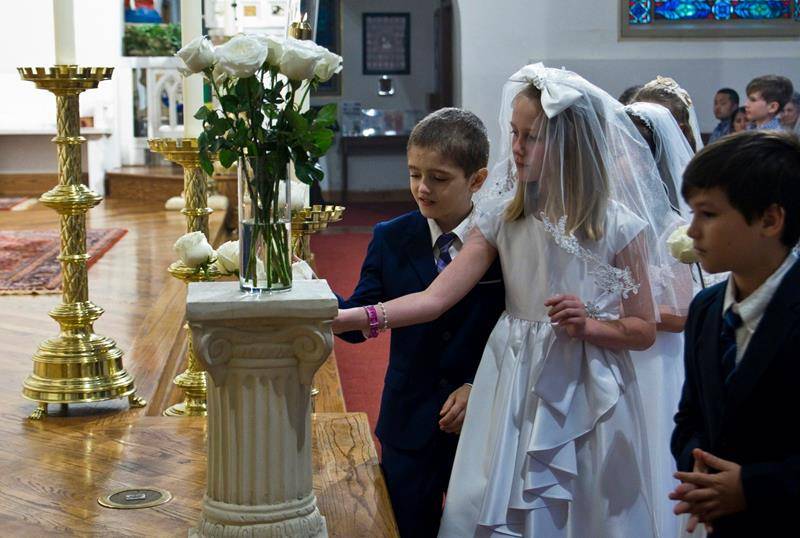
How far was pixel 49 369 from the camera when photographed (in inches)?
124

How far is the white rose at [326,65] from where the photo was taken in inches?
78.5

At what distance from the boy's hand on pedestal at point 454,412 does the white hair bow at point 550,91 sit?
24.1 inches

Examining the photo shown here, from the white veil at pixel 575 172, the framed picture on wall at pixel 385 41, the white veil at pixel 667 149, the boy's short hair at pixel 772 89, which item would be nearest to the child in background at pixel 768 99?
the boy's short hair at pixel 772 89

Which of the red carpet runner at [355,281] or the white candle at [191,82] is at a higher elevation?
the white candle at [191,82]

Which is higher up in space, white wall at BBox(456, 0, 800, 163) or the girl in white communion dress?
white wall at BBox(456, 0, 800, 163)

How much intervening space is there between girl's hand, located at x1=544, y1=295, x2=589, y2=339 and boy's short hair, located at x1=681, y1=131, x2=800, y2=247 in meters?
0.49

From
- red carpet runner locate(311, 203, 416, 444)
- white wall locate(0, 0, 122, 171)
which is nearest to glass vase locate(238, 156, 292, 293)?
red carpet runner locate(311, 203, 416, 444)

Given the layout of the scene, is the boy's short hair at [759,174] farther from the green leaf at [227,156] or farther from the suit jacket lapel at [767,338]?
the green leaf at [227,156]

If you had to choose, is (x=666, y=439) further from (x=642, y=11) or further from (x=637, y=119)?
(x=642, y=11)

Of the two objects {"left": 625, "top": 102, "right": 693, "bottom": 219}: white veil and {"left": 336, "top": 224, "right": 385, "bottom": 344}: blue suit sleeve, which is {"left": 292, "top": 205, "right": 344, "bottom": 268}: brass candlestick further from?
{"left": 625, "top": 102, "right": 693, "bottom": 219}: white veil

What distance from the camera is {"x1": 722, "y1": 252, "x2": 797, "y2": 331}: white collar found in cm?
183

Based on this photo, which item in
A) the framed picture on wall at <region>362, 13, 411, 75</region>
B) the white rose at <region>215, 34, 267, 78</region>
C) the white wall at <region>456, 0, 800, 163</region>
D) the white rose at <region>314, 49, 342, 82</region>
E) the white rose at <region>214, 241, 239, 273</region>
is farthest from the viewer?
the framed picture on wall at <region>362, 13, 411, 75</region>

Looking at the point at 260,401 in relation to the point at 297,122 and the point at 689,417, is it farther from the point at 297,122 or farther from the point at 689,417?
the point at 689,417

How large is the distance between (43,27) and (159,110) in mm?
1159
